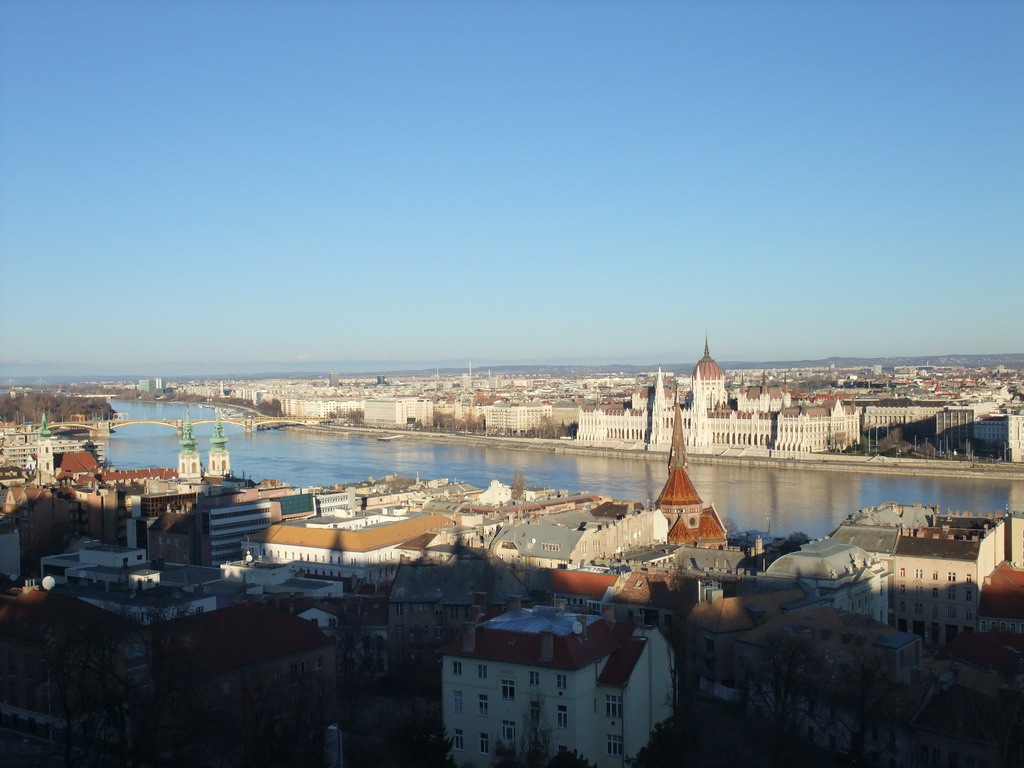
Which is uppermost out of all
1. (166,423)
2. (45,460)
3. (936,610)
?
(45,460)

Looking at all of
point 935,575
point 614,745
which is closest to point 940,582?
point 935,575

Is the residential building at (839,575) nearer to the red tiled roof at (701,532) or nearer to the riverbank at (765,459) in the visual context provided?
the red tiled roof at (701,532)

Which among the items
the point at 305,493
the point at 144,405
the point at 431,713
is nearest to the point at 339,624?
the point at 431,713

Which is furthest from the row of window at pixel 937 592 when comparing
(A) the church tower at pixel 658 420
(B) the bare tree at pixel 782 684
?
(A) the church tower at pixel 658 420

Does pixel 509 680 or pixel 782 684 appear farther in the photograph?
pixel 782 684

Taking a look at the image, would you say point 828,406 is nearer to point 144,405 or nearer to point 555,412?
point 555,412

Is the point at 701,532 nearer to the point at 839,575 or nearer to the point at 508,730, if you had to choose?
the point at 839,575

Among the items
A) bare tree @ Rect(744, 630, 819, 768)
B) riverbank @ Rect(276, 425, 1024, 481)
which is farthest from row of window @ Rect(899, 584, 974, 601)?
riverbank @ Rect(276, 425, 1024, 481)
